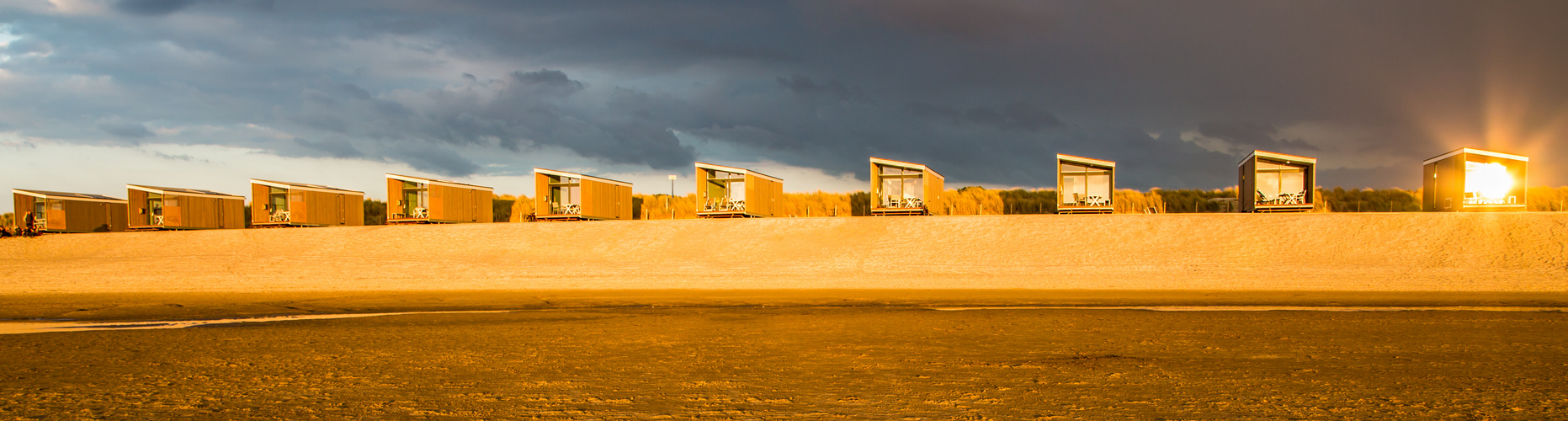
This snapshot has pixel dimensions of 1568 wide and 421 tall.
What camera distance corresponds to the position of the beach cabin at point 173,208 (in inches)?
1634

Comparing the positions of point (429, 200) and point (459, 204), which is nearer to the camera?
point (429, 200)

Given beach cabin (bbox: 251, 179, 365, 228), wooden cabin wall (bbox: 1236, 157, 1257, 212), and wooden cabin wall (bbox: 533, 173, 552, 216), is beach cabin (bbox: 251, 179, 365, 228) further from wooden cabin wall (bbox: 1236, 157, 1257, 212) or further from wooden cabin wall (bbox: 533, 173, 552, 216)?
wooden cabin wall (bbox: 1236, 157, 1257, 212)

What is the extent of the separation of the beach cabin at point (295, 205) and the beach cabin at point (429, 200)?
164 inches

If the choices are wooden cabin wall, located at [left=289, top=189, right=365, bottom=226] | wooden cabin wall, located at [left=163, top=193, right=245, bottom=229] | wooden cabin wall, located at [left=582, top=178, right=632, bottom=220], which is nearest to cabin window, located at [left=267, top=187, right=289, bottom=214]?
wooden cabin wall, located at [left=289, top=189, right=365, bottom=226]

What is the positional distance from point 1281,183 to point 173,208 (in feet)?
176

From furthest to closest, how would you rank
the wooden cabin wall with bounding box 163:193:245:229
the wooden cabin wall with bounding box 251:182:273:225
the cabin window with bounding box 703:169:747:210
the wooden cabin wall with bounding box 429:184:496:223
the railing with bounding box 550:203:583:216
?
the wooden cabin wall with bounding box 163:193:245:229, the wooden cabin wall with bounding box 251:182:273:225, the wooden cabin wall with bounding box 429:184:496:223, the railing with bounding box 550:203:583:216, the cabin window with bounding box 703:169:747:210

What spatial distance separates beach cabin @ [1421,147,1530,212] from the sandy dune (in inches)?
136

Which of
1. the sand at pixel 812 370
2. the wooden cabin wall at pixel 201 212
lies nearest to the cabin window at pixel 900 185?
the sand at pixel 812 370

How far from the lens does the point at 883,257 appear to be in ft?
82.7

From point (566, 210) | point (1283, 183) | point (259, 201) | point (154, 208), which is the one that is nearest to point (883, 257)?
point (1283, 183)

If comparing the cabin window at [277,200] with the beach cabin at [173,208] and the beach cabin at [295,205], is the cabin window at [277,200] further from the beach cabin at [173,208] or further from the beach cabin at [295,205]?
the beach cabin at [173,208]

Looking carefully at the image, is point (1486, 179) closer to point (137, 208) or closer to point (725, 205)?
point (725, 205)

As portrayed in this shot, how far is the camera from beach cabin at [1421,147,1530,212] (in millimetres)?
28922

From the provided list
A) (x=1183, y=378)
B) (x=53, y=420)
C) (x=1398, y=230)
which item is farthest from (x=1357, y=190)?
(x=53, y=420)
